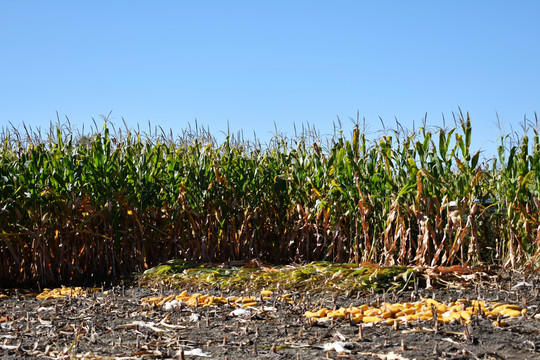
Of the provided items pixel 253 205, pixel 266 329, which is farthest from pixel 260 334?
pixel 253 205

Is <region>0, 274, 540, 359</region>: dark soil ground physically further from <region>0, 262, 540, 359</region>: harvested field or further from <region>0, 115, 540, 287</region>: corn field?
<region>0, 115, 540, 287</region>: corn field

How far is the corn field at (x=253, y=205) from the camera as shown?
226 inches

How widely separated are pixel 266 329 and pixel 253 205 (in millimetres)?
3610

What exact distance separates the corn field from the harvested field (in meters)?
0.94

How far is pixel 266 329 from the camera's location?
360cm

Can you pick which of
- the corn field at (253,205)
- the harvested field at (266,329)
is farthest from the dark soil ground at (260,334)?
the corn field at (253,205)

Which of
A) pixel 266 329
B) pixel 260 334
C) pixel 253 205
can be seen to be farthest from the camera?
pixel 253 205

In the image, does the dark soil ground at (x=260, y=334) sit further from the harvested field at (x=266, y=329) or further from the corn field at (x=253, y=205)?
the corn field at (x=253, y=205)

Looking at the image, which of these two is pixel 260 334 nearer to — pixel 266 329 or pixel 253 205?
pixel 266 329

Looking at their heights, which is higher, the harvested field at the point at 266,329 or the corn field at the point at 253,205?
the corn field at the point at 253,205

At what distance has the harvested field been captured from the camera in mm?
3064

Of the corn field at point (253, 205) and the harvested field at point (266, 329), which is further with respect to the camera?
the corn field at point (253, 205)

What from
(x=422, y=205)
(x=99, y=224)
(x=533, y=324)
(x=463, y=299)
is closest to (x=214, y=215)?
(x=99, y=224)

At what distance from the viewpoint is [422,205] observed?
592cm
